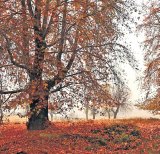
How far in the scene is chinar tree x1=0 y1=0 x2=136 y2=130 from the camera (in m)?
20.3

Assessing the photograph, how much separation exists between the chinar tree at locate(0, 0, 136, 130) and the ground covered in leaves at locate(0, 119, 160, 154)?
1.58 m

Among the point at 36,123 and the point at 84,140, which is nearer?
the point at 84,140

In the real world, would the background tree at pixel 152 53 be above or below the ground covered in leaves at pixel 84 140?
above

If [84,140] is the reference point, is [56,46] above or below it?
above

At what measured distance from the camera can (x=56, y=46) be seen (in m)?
22.5

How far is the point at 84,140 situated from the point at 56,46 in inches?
236

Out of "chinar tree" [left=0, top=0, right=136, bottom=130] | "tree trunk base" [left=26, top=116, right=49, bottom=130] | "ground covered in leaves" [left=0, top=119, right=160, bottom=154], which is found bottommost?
"ground covered in leaves" [left=0, top=119, right=160, bottom=154]

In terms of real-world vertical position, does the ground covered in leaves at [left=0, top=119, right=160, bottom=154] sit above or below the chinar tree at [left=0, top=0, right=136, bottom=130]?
below

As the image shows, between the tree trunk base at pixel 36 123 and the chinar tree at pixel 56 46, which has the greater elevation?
the chinar tree at pixel 56 46

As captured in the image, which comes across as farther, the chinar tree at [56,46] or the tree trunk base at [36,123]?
the tree trunk base at [36,123]

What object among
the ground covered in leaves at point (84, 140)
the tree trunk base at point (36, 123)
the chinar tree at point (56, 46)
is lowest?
the ground covered in leaves at point (84, 140)

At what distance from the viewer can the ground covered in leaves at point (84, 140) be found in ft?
61.9

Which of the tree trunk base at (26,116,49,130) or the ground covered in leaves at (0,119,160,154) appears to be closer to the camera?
the ground covered in leaves at (0,119,160,154)

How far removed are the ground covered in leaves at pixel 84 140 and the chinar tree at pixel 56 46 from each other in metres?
1.58
